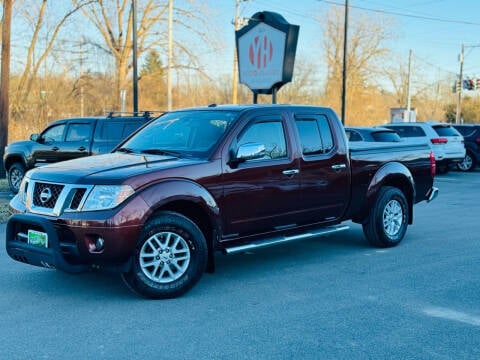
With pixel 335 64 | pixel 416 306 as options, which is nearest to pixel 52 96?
pixel 335 64

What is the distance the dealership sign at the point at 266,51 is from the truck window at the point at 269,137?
10130 mm

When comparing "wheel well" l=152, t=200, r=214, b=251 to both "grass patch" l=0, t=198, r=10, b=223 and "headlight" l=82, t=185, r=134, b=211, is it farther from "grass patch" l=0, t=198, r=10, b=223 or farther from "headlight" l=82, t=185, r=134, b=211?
"grass patch" l=0, t=198, r=10, b=223

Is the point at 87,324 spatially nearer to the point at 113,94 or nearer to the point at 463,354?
the point at 463,354

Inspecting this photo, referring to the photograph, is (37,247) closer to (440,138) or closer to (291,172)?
(291,172)

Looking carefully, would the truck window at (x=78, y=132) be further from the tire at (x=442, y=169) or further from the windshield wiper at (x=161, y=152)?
the tire at (x=442, y=169)

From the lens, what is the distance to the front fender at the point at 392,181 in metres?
7.59

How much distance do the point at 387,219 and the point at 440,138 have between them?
Answer: 40.9 ft

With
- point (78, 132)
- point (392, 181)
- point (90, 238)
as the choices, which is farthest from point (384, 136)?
point (90, 238)

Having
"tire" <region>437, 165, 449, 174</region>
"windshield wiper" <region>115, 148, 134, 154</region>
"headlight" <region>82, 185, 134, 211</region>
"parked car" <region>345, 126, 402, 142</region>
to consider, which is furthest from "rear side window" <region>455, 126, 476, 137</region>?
"headlight" <region>82, 185, 134, 211</region>

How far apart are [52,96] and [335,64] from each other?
94.3 feet

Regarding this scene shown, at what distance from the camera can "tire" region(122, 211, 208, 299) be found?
5.25m

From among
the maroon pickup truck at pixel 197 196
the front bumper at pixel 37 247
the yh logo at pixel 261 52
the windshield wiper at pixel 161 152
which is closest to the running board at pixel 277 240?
the maroon pickup truck at pixel 197 196

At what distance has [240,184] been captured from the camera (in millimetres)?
5969

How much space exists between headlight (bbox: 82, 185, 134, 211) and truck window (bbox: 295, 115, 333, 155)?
247cm
